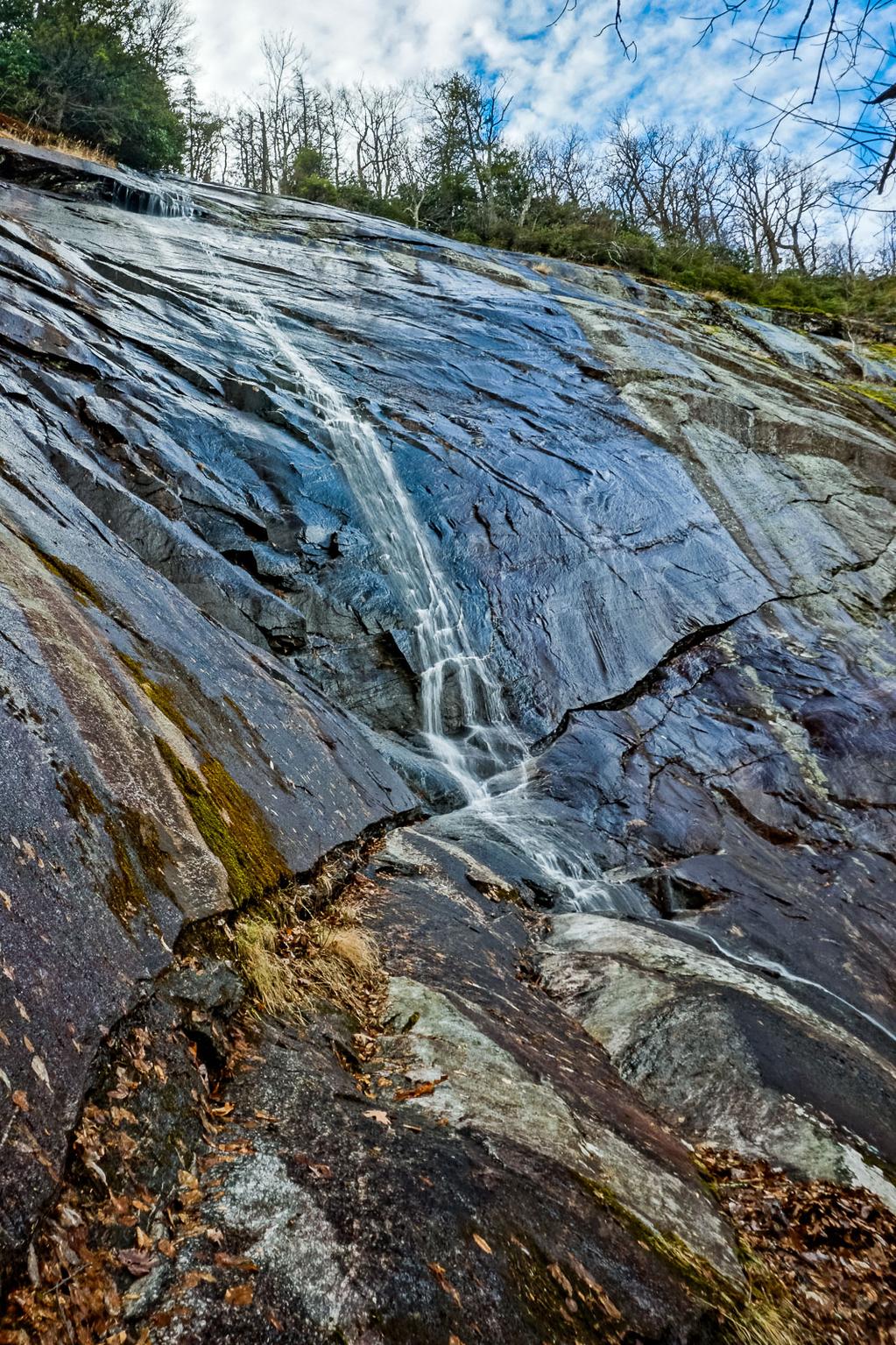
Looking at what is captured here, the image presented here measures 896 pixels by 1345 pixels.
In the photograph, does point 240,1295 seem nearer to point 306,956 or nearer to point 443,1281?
point 443,1281

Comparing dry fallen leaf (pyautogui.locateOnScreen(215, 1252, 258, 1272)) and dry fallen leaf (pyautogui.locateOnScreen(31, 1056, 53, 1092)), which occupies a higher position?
dry fallen leaf (pyautogui.locateOnScreen(31, 1056, 53, 1092))

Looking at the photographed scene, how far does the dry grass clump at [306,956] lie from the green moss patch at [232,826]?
7.1 inches

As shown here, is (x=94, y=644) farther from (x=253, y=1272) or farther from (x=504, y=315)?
(x=504, y=315)

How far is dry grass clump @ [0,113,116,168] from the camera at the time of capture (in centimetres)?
1892

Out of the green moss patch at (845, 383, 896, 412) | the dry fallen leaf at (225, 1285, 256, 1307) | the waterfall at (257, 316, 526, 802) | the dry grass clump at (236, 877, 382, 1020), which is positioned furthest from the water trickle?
the dry fallen leaf at (225, 1285, 256, 1307)

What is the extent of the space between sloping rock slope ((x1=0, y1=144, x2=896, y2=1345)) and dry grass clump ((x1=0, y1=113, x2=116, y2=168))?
2322 mm

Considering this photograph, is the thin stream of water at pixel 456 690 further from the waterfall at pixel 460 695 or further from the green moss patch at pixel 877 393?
the green moss patch at pixel 877 393

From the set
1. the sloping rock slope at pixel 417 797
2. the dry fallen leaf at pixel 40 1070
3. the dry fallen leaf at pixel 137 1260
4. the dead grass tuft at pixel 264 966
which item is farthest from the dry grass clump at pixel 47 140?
the dry fallen leaf at pixel 137 1260

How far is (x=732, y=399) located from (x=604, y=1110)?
1626 centimetres

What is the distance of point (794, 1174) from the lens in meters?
3.84

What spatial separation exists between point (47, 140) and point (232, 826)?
78.3 ft

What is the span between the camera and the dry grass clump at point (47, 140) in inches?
745

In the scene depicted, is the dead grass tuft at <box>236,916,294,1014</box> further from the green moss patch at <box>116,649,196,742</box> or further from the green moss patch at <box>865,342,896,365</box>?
the green moss patch at <box>865,342,896,365</box>

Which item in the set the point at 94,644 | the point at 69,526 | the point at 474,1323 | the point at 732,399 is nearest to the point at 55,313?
the point at 69,526
